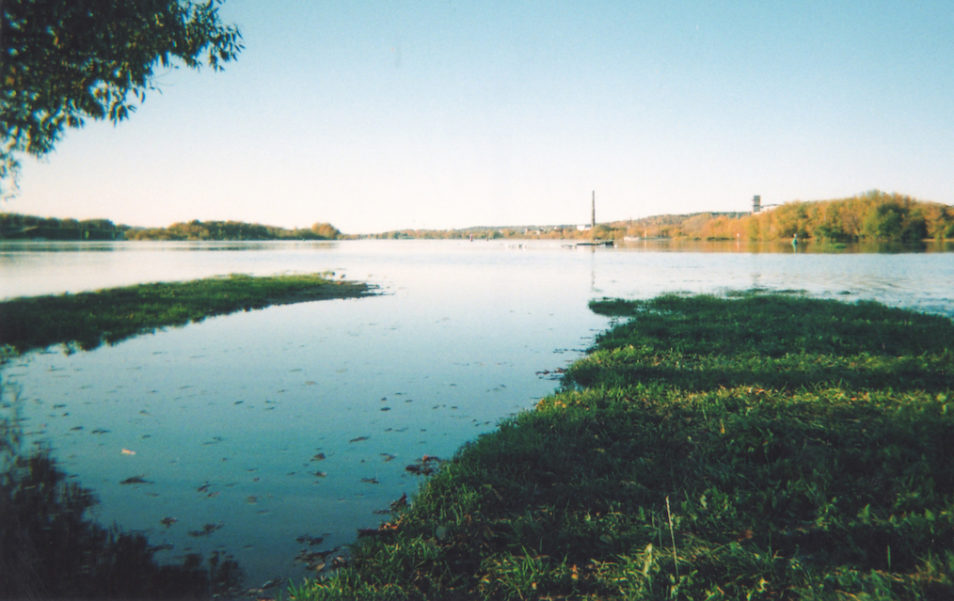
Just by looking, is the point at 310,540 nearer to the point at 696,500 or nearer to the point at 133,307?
the point at 696,500

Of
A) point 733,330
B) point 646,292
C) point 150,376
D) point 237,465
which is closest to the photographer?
point 237,465

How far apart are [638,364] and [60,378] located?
1272cm

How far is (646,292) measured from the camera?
27.8m

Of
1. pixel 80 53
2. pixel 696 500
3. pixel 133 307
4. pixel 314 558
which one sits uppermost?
pixel 80 53

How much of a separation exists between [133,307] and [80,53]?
15325mm

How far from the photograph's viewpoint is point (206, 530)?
16.5 ft

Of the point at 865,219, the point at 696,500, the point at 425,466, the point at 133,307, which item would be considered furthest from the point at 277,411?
the point at 865,219

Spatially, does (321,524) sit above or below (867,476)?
below

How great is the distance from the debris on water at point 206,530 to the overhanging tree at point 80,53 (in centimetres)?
643

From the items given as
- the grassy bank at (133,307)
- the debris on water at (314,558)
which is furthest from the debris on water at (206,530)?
the grassy bank at (133,307)

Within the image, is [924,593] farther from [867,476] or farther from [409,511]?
[409,511]

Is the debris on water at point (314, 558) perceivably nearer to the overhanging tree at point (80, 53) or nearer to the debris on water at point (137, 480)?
the debris on water at point (137, 480)

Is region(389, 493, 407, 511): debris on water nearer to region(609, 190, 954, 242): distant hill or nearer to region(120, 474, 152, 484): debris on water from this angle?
region(120, 474, 152, 484): debris on water

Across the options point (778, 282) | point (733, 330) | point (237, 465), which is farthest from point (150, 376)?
point (778, 282)
